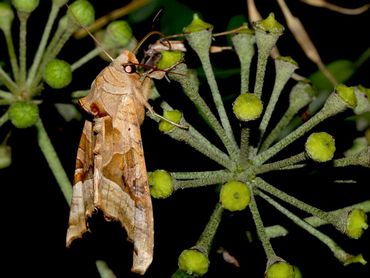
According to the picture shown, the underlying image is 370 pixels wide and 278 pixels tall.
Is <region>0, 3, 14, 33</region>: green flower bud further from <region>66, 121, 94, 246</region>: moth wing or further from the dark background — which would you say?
<region>66, 121, 94, 246</region>: moth wing

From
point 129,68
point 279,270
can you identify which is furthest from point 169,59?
point 279,270

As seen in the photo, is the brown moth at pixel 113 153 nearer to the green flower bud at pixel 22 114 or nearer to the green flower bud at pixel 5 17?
Answer: the green flower bud at pixel 22 114

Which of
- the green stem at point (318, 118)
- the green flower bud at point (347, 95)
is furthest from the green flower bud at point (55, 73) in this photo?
the green flower bud at point (347, 95)

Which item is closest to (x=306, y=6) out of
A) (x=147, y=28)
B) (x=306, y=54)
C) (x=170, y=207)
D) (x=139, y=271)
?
(x=306, y=54)

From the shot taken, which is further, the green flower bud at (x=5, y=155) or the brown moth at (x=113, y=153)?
the green flower bud at (x=5, y=155)

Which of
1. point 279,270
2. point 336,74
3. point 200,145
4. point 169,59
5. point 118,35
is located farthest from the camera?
point 336,74

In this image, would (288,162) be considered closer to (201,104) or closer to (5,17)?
(201,104)
